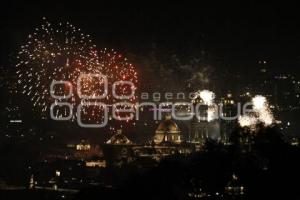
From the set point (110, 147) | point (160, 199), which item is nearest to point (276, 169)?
point (160, 199)

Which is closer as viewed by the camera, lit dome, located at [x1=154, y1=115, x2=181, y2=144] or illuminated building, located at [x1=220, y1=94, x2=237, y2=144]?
lit dome, located at [x1=154, y1=115, x2=181, y2=144]

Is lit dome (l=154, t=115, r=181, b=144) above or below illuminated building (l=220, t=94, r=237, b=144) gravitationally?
below

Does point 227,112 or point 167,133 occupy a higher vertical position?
point 227,112

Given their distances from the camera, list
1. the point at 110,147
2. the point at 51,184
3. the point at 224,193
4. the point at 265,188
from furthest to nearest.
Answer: the point at 110,147 < the point at 51,184 < the point at 224,193 < the point at 265,188

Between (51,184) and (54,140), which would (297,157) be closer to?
(51,184)

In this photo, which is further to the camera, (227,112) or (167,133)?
(227,112)

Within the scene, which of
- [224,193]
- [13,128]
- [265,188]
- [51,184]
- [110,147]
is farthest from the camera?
[13,128]

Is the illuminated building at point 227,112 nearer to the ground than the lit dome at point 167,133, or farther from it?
farther from it

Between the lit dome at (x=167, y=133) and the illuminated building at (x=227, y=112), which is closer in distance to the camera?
the lit dome at (x=167, y=133)
